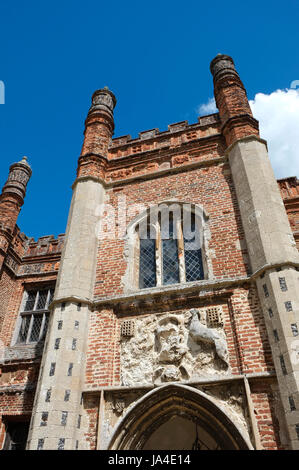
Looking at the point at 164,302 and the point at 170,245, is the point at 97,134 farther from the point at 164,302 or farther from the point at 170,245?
the point at 164,302

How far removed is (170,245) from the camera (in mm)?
8125

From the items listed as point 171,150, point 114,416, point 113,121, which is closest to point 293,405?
point 114,416

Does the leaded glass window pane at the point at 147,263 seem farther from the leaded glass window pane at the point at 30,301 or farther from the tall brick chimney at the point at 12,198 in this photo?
the tall brick chimney at the point at 12,198

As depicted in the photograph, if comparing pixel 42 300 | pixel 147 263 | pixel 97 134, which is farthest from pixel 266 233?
pixel 42 300

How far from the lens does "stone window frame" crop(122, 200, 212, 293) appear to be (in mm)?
7207

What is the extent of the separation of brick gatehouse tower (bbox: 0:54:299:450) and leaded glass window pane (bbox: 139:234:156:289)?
0.03 meters

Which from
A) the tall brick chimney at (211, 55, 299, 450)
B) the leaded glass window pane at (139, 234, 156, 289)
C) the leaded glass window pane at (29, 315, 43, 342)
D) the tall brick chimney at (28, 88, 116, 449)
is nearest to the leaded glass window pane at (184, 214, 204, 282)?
the leaded glass window pane at (139, 234, 156, 289)

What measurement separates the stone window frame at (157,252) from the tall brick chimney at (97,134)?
2195mm

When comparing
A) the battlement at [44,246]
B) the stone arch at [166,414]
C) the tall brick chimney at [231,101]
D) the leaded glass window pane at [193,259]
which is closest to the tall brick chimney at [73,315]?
the stone arch at [166,414]

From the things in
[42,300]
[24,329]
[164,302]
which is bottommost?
[164,302]

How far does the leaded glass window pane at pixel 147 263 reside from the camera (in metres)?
7.63

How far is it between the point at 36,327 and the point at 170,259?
14.3 feet
